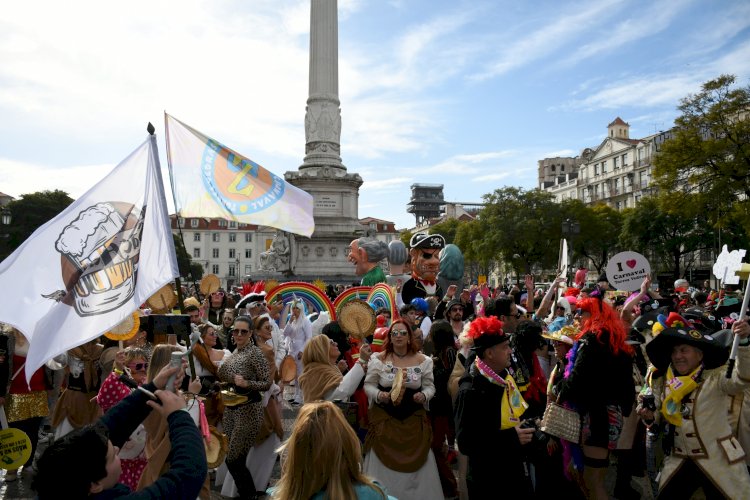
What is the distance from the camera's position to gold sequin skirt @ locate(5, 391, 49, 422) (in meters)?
7.34

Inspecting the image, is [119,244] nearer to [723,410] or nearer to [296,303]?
[723,410]

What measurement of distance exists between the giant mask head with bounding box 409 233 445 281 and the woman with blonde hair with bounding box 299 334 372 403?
666 cm

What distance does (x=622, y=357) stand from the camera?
5254mm

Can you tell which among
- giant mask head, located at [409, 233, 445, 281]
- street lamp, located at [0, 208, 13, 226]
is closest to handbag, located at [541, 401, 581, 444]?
giant mask head, located at [409, 233, 445, 281]

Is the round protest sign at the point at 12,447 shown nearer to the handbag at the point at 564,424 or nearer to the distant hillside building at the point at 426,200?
the handbag at the point at 564,424

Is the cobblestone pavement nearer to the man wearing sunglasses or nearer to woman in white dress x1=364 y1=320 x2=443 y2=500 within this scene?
woman in white dress x1=364 y1=320 x2=443 y2=500

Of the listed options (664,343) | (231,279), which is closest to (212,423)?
(664,343)

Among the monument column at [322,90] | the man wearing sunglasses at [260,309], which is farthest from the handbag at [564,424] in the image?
the monument column at [322,90]

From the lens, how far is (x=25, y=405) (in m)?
7.44

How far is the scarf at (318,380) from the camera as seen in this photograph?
5922mm

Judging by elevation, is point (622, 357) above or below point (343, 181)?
below

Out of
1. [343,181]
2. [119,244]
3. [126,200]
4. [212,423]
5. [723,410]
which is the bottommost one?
[212,423]

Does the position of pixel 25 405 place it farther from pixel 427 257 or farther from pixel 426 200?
pixel 426 200

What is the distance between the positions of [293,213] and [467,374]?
10.1ft
